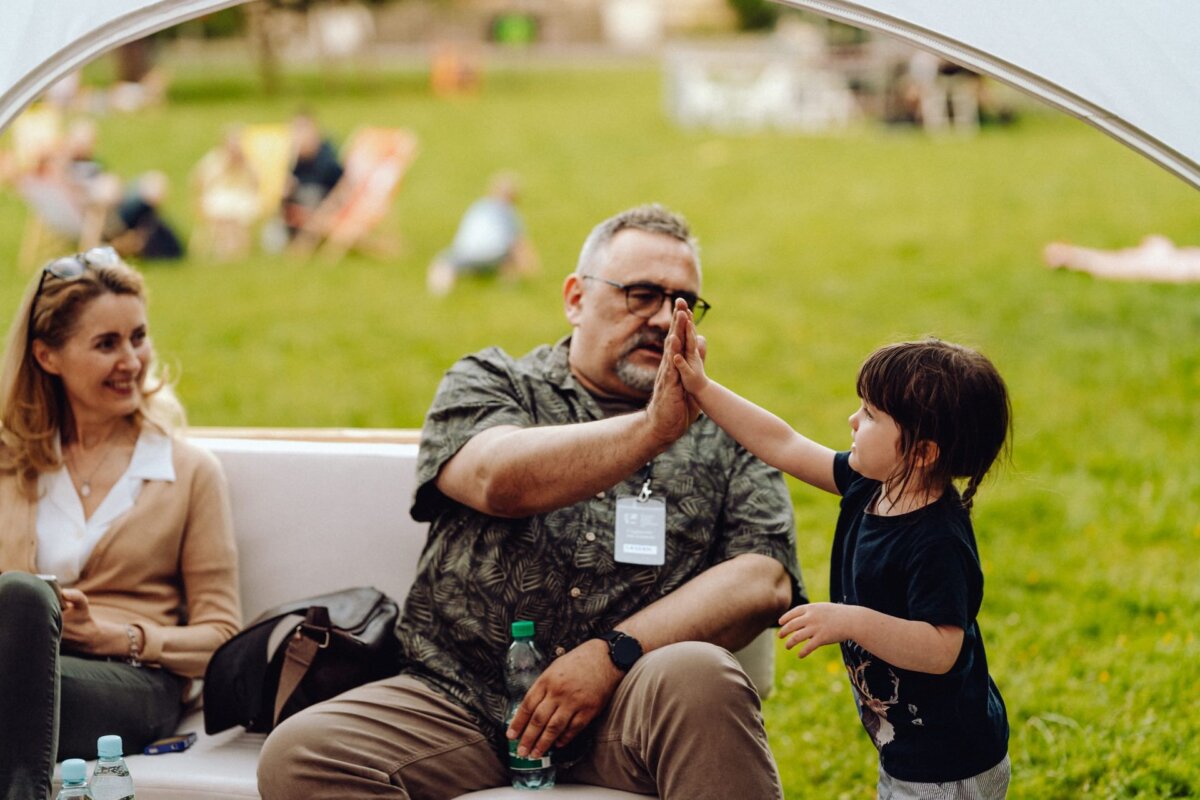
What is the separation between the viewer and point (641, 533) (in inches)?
125

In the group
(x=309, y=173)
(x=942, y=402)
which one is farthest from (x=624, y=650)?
(x=309, y=173)

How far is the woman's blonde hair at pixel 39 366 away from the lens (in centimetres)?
350

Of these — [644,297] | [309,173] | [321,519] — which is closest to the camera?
[644,297]

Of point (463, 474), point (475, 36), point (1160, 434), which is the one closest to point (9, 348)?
point (463, 474)

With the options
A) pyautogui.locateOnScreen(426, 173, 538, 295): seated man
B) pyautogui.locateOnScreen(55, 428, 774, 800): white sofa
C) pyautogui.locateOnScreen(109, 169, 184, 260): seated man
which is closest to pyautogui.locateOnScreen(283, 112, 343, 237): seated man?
pyautogui.locateOnScreen(109, 169, 184, 260): seated man

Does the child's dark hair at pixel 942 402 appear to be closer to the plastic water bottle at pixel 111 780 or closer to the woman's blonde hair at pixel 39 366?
the plastic water bottle at pixel 111 780

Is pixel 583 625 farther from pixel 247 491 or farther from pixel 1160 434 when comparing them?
pixel 1160 434

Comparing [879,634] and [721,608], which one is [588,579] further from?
[879,634]

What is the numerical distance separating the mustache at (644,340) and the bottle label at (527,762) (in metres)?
0.97

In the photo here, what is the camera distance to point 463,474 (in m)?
3.15

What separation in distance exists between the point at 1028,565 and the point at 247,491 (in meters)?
3.32

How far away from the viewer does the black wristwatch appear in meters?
3.00

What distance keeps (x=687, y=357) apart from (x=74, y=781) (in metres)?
1.49

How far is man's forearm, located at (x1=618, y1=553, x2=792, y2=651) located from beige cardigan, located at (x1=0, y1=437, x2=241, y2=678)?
115cm
